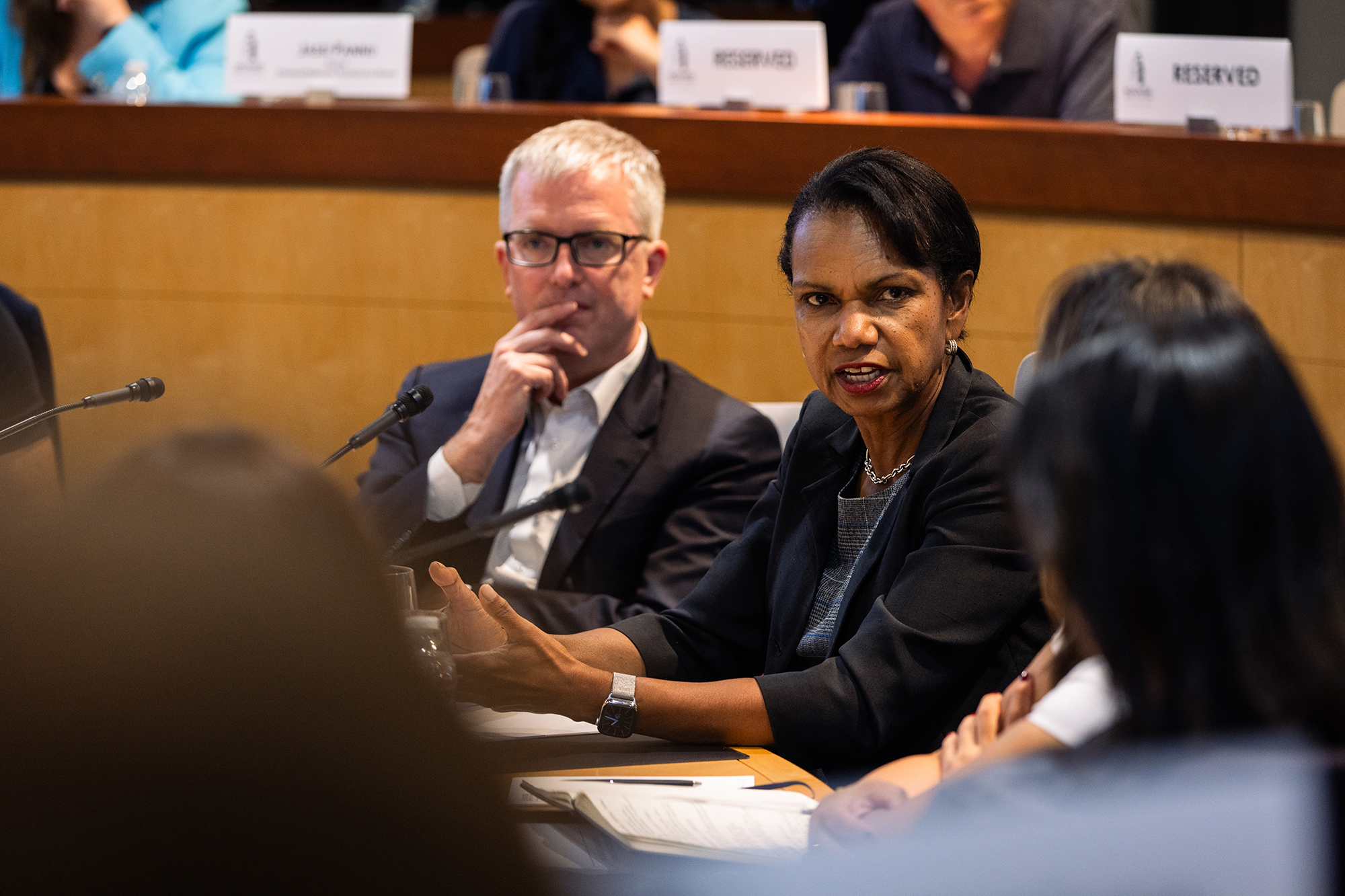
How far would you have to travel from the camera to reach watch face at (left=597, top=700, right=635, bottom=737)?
4.91 feet

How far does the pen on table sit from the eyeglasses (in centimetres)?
125

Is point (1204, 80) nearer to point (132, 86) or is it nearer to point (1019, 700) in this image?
point (1019, 700)

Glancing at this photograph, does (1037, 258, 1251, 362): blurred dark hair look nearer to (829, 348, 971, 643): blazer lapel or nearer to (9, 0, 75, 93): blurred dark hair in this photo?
(829, 348, 971, 643): blazer lapel

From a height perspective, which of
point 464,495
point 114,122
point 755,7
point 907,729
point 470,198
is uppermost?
point 755,7

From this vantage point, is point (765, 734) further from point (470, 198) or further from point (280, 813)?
point (470, 198)

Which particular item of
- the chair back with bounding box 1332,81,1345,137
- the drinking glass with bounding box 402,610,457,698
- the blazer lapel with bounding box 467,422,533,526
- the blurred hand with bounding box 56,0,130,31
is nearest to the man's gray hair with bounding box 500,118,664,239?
the blazer lapel with bounding box 467,422,533,526

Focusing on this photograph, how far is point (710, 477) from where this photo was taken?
227cm

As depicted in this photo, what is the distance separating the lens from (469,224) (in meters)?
3.32

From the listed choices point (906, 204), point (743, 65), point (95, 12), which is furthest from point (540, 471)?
point (95, 12)

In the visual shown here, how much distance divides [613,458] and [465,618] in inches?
30.0

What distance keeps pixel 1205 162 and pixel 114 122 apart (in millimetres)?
2666

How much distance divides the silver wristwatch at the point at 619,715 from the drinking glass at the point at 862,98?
82.6 inches

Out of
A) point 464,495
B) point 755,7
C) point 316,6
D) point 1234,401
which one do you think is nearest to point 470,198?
point 464,495

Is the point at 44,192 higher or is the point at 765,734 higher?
the point at 44,192
